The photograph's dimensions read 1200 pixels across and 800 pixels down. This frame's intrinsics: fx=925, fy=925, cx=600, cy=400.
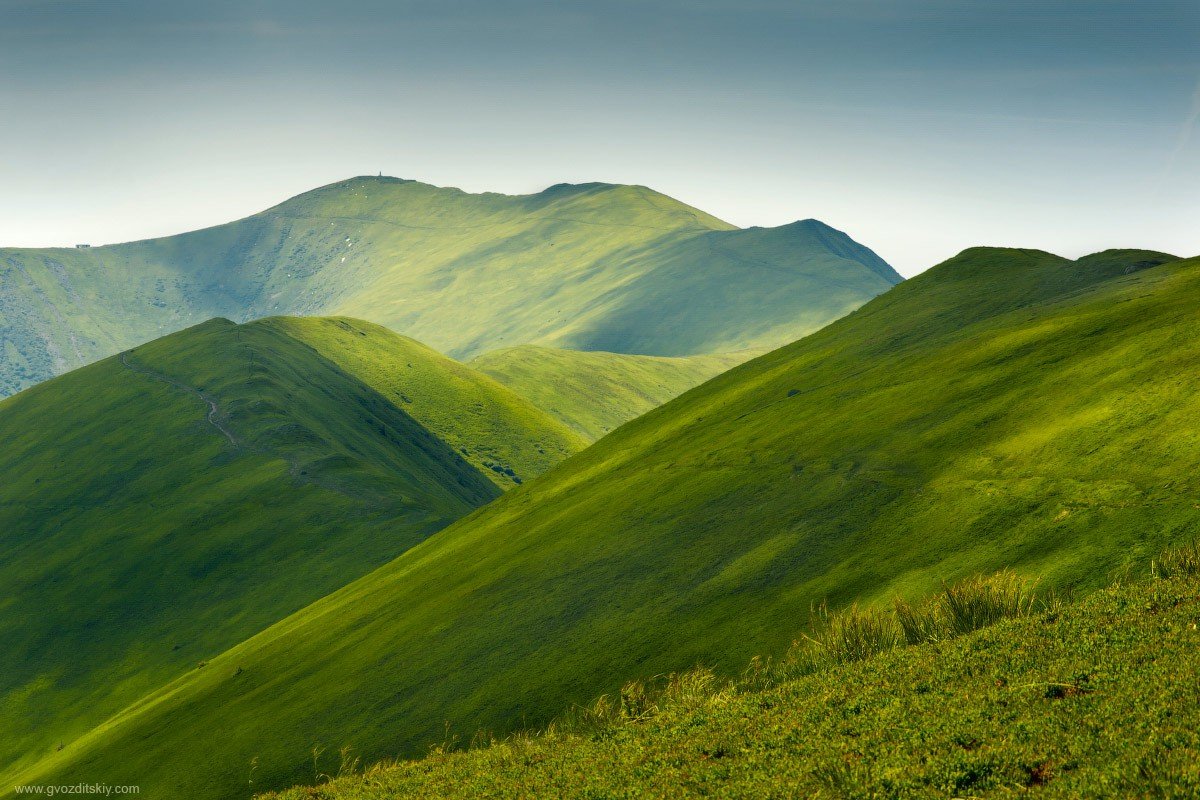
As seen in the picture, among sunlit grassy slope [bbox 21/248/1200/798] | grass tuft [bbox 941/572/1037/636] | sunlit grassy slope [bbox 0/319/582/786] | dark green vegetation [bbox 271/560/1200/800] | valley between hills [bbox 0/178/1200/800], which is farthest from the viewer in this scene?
sunlit grassy slope [bbox 0/319/582/786]

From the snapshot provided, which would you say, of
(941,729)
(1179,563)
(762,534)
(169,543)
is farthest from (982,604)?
(169,543)

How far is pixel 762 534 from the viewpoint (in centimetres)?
5281

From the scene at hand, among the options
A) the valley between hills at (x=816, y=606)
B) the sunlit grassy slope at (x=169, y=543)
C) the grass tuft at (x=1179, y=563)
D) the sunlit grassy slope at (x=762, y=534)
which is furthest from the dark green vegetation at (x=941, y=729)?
the sunlit grassy slope at (x=169, y=543)

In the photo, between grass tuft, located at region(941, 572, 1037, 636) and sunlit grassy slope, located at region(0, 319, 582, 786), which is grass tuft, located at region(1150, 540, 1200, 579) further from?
sunlit grassy slope, located at region(0, 319, 582, 786)

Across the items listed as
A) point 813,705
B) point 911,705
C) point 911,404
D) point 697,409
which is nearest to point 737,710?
point 813,705

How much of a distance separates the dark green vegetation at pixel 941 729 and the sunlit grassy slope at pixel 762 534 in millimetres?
9184

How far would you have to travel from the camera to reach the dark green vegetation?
1950 centimetres

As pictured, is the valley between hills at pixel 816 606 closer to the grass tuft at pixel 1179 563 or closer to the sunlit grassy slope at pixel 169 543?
the grass tuft at pixel 1179 563

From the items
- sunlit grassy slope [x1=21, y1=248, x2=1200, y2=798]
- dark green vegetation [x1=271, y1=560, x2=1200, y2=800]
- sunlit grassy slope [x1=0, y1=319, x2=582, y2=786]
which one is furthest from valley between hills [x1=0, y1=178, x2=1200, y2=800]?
sunlit grassy slope [x1=0, y1=319, x2=582, y2=786]

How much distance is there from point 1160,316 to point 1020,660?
38692 millimetres

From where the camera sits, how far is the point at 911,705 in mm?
24906

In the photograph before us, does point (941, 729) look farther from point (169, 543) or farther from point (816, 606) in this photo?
point (169, 543)

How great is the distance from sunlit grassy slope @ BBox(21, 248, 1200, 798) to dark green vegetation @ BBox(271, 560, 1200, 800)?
9.18 m

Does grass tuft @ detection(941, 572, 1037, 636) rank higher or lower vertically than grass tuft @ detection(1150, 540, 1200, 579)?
lower
